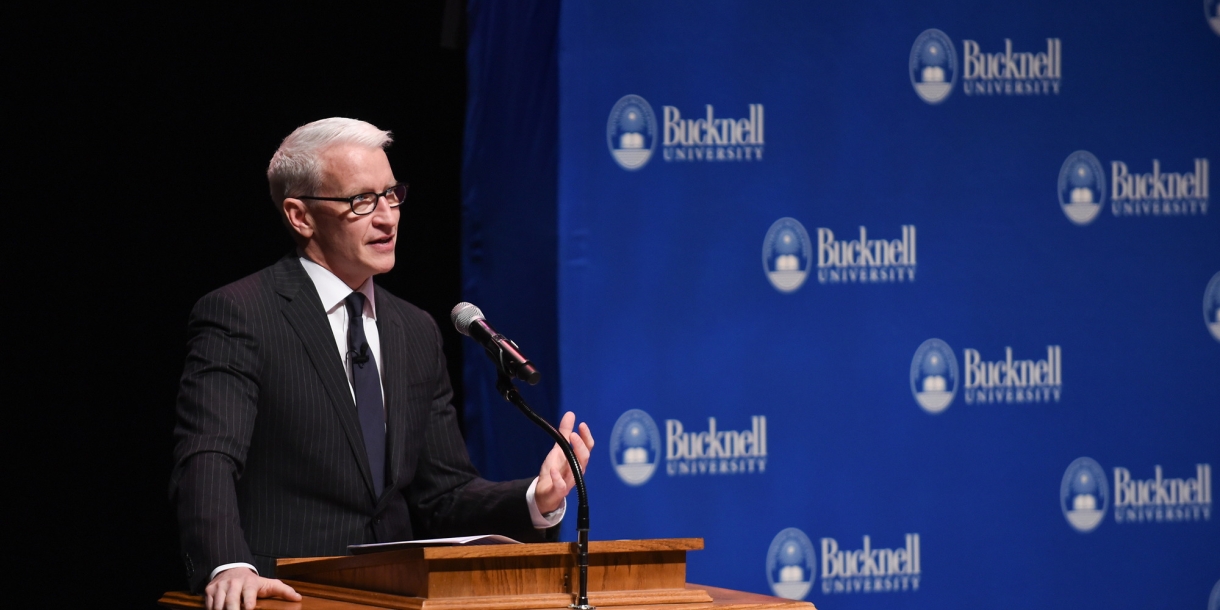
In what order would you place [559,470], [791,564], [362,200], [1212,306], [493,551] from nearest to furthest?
1. [493,551]
2. [559,470]
3. [362,200]
4. [791,564]
5. [1212,306]

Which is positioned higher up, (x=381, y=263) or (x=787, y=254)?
(x=787, y=254)

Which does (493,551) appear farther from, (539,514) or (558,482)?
(539,514)

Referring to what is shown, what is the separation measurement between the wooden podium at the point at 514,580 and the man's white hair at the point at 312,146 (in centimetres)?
102

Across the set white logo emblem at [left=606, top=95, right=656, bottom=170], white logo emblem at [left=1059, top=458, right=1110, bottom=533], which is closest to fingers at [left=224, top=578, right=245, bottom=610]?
white logo emblem at [left=606, top=95, right=656, bottom=170]

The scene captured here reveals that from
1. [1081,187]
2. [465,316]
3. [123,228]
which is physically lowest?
[465,316]

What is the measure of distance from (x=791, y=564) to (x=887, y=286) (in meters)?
0.92

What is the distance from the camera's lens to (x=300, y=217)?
306 cm

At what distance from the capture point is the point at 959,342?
4281mm

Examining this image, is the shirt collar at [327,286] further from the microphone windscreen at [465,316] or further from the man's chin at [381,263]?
the microphone windscreen at [465,316]

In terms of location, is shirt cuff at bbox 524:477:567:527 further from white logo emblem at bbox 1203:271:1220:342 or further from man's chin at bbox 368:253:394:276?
white logo emblem at bbox 1203:271:1220:342

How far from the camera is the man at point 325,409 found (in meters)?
2.69

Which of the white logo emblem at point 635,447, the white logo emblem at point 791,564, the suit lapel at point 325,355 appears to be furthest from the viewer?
the white logo emblem at point 791,564

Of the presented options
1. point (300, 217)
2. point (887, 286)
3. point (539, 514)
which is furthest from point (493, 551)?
point (887, 286)

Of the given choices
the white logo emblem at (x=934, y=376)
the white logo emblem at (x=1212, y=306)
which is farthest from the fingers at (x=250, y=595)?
the white logo emblem at (x=1212, y=306)
